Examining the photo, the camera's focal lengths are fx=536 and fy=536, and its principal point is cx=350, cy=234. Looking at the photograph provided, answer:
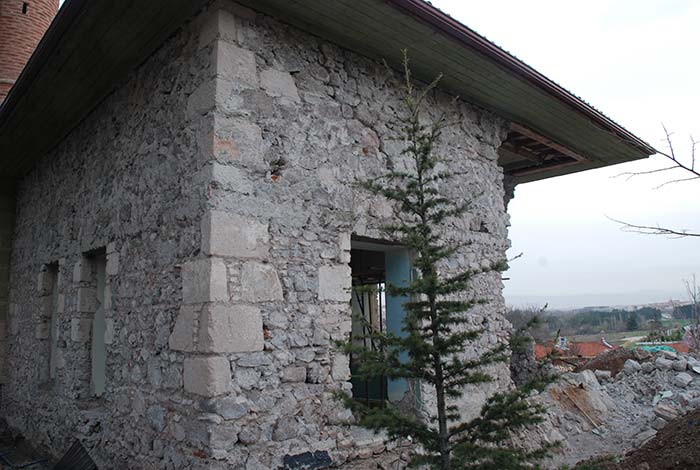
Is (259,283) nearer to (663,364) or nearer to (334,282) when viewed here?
(334,282)

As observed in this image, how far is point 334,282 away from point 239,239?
2.84 ft

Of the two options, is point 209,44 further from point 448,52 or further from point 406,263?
point 406,263

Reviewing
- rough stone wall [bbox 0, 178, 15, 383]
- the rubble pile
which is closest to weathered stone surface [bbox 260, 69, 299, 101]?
the rubble pile

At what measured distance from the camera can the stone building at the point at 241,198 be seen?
3684 millimetres

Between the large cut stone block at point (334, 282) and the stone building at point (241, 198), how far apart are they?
16 millimetres

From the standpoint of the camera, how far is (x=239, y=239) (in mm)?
3721

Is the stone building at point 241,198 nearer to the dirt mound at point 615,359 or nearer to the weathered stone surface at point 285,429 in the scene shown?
the weathered stone surface at point 285,429

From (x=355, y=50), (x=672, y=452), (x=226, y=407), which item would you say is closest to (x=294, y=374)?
(x=226, y=407)

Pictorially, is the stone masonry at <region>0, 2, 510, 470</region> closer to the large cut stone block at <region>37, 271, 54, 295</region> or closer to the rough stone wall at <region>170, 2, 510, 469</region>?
the rough stone wall at <region>170, 2, 510, 469</region>

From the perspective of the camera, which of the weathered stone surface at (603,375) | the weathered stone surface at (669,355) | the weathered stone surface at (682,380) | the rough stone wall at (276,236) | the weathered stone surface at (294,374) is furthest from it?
the weathered stone surface at (669,355)

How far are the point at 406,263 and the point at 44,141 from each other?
525 centimetres

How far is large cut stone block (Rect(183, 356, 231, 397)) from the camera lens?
3457mm

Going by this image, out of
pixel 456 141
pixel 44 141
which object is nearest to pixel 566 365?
pixel 456 141

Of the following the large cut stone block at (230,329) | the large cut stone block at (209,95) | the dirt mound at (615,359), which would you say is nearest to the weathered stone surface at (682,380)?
the dirt mound at (615,359)
